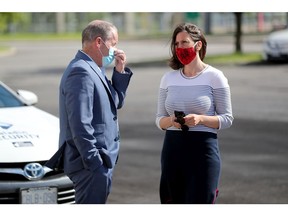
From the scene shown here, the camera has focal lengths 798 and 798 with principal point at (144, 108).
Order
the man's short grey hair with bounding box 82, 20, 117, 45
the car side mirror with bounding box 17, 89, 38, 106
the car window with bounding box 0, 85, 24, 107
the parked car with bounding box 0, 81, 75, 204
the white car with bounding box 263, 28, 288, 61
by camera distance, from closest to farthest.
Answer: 1. the man's short grey hair with bounding box 82, 20, 117, 45
2. the parked car with bounding box 0, 81, 75, 204
3. the car window with bounding box 0, 85, 24, 107
4. the car side mirror with bounding box 17, 89, 38, 106
5. the white car with bounding box 263, 28, 288, 61

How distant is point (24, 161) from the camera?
5.53 m

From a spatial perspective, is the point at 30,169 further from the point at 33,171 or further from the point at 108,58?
the point at 108,58

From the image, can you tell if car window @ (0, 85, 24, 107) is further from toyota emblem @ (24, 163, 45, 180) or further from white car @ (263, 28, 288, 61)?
white car @ (263, 28, 288, 61)

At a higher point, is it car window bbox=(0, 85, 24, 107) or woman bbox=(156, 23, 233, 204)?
woman bbox=(156, 23, 233, 204)

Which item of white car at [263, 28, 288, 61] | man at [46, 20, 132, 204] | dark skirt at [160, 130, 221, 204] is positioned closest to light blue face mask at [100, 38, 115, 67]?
man at [46, 20, 132, 204]

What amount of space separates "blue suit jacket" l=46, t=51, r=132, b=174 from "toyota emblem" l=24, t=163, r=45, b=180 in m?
1.08

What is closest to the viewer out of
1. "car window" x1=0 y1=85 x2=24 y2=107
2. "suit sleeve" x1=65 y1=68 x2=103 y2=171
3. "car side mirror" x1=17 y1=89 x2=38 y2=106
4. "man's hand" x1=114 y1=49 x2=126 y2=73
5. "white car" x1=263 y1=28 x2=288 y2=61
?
"suit sleeve" x1=65 y1=68 x2=103 y2=171

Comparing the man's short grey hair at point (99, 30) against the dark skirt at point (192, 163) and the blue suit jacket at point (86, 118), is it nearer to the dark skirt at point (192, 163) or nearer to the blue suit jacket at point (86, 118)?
the blue suit jacket at point (86, 118)

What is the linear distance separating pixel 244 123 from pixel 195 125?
748cm

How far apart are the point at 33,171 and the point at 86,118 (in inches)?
58.5

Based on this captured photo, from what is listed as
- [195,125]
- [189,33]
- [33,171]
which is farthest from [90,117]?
[33,171]

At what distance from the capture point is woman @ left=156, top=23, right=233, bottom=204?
433 centimetres
